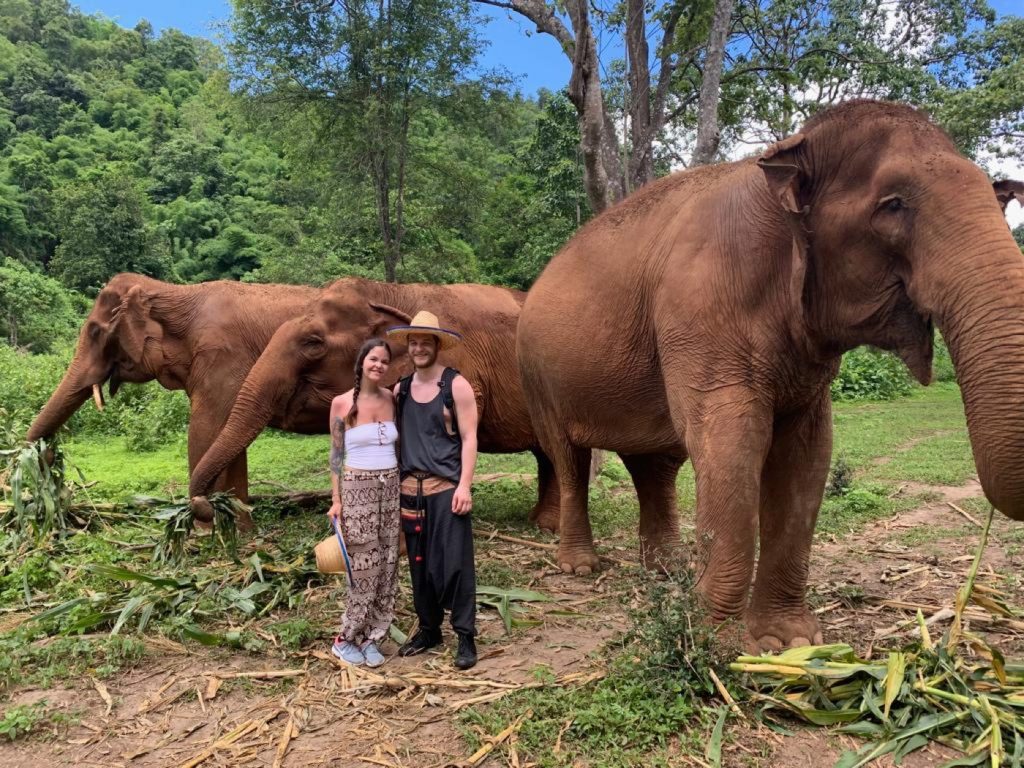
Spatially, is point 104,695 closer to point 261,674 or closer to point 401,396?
point 261,674

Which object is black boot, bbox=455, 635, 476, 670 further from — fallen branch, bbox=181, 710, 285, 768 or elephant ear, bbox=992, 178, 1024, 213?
elephant ear, bbox=992, 178, 1024, 213

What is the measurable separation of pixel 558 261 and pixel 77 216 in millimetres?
27592

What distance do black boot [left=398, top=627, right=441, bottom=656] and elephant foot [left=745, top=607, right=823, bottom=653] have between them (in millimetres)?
1503

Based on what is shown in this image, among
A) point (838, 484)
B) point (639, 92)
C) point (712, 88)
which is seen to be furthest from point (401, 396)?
point (639, 92)

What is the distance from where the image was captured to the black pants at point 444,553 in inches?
140

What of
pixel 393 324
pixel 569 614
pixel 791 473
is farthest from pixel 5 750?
pixel 393 324

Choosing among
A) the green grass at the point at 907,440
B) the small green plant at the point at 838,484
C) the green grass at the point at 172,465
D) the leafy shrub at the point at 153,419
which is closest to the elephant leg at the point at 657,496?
the small green plant at the point at 838,484

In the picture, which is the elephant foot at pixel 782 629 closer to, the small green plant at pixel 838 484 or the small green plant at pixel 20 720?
the small green plant at pixel 20 720

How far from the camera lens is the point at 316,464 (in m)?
10.3

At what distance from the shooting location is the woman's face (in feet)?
12.0

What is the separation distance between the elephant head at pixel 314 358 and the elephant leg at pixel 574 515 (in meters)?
1.60

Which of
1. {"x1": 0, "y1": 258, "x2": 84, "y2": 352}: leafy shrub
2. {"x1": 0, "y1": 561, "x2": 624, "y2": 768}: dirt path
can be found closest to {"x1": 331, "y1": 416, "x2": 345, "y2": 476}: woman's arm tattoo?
{"x1": 0, "y1": 561, "x2": 624, "y2": 768}: dirt path

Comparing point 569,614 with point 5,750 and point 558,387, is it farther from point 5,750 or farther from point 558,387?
point 5,750

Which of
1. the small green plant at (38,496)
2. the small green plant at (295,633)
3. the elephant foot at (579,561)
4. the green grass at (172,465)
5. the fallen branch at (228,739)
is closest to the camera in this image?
the fallen branch at (228,739)
